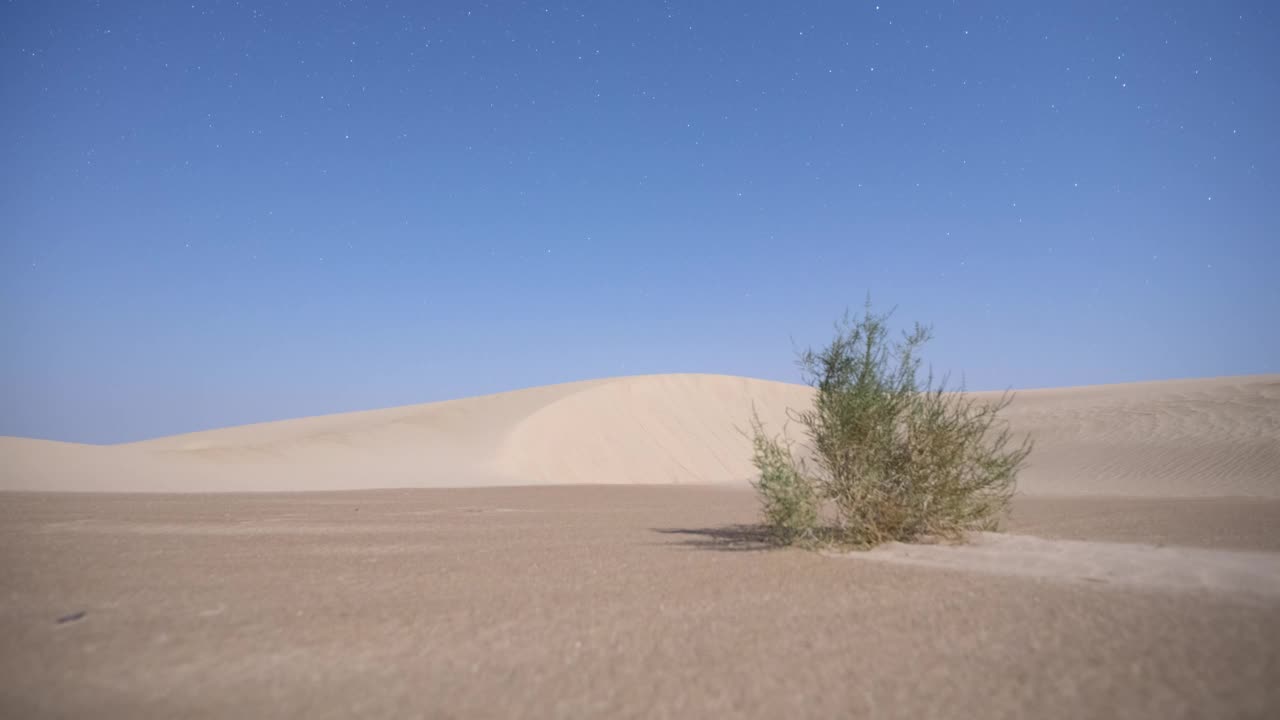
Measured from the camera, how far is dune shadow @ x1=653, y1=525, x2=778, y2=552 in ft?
29.2

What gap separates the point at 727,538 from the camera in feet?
32.8

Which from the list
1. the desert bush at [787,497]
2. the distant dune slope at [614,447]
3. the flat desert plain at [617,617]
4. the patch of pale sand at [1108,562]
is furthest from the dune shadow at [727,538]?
the distant dune slope at [614,447]

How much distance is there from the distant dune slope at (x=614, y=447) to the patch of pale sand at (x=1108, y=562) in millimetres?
14861

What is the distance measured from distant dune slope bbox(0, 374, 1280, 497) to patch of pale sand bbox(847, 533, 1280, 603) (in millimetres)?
14861

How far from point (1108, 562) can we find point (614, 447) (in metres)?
30.3

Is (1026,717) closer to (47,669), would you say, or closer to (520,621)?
(520,621)

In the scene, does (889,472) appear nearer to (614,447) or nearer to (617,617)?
(617,617)

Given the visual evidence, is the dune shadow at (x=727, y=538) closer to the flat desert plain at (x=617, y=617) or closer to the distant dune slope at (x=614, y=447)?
the flat desert plain at (x=617, y=617)

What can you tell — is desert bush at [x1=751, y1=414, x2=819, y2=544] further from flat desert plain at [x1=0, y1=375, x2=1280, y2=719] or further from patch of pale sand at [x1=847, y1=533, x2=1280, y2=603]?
patch of pale sand at [x1=847, y1=533, x2=1280, y2=603]

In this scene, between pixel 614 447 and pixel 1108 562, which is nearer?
pixel 1108 562

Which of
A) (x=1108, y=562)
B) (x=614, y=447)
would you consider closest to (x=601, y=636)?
(x=1108, y=562)

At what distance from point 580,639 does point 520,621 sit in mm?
687

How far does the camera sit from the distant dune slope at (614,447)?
22.6 metres

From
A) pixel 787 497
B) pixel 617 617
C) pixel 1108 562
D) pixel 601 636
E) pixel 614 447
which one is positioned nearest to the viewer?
pixel 601 636
